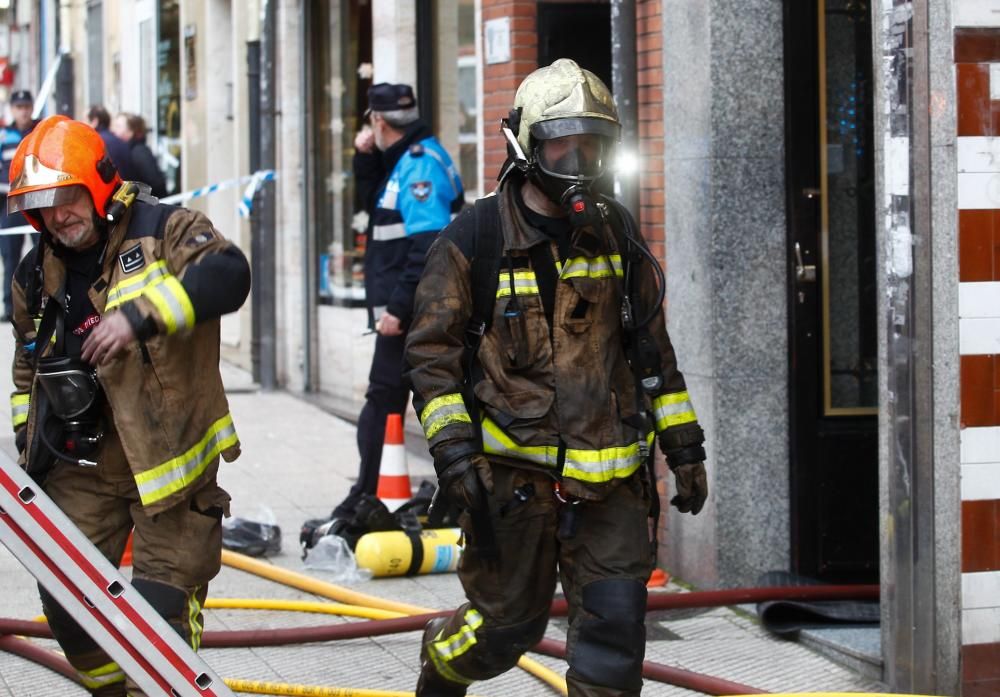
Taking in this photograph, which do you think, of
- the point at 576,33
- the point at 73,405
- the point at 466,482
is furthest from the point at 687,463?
the point at 576,33

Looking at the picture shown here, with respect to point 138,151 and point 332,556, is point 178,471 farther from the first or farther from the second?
point 138,151

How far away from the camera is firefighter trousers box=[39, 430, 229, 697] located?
14.7 feet

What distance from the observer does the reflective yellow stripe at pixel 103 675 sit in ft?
15.3

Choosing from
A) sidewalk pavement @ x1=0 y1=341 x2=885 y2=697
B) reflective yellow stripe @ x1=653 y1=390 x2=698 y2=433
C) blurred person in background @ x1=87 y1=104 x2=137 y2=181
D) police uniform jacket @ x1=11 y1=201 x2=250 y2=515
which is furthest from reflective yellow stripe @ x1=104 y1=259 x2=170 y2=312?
blurred person in background @ x1=87 y1=104 x2=137 y2=181

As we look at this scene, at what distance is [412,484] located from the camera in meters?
9.16

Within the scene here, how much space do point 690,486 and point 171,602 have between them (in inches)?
A: 54.1

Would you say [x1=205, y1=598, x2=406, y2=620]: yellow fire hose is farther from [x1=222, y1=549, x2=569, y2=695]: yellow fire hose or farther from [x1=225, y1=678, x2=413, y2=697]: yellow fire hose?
[x1=225, y1=678, x2=413, y2=697]: yellow fire hose

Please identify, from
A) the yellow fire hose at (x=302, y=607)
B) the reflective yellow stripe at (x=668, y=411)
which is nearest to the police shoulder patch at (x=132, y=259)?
the reflective yellow stripe at (x=668, y=411)

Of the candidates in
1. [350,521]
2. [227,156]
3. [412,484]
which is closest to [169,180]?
[227,156]

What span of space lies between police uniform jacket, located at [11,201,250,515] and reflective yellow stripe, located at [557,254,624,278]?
0.83 meters

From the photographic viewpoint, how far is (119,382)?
441 cm

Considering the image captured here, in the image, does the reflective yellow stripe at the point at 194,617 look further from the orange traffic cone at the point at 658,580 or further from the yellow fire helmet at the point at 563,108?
the orange traffic cone at the point at 658,580

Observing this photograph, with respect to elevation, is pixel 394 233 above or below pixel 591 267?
above

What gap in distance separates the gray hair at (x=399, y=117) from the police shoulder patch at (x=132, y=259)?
11.4 feet
